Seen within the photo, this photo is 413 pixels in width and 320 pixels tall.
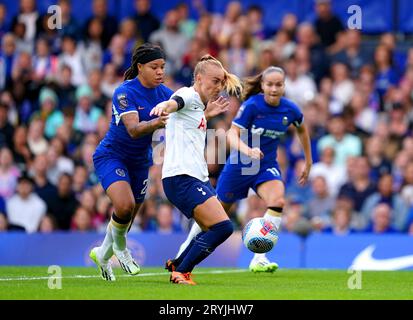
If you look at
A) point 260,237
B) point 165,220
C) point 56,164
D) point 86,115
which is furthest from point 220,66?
point 86,115

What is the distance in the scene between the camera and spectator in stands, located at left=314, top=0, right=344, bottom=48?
A: 20906mm

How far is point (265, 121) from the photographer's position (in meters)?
13.5

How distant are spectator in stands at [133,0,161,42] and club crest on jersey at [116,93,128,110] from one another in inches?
403

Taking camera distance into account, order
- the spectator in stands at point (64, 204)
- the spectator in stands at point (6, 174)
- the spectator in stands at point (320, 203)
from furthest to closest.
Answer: the spectator in stands at point (6, 174) → the spectator in stands at point (64, 204) → the spectator in stands at point (320, 203)

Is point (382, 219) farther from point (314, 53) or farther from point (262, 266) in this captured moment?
point (314, 53)

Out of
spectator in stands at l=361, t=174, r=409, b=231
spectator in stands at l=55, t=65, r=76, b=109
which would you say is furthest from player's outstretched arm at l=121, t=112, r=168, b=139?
spectator in stands at l=55, t=65, r=76, b=109

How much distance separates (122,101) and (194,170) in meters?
1.24

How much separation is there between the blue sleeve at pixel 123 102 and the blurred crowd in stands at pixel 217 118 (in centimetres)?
581

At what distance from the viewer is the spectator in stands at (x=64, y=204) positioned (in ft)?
59.9

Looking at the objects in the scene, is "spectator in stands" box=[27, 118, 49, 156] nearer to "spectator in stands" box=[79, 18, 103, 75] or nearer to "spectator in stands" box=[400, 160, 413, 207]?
"spectator in stands" box=[79, 18, 103, 75]

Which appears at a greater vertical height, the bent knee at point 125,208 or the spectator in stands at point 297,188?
the spectator in stands at point 297,188

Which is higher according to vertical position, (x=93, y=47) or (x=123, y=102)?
(x=93, y=47)

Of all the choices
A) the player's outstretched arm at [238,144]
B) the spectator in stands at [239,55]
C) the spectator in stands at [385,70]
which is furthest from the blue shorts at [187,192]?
the spectator in stands at [385,70]

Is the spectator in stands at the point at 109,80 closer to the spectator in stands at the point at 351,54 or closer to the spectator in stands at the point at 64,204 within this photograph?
the spectator in stands at the point at 64,204
